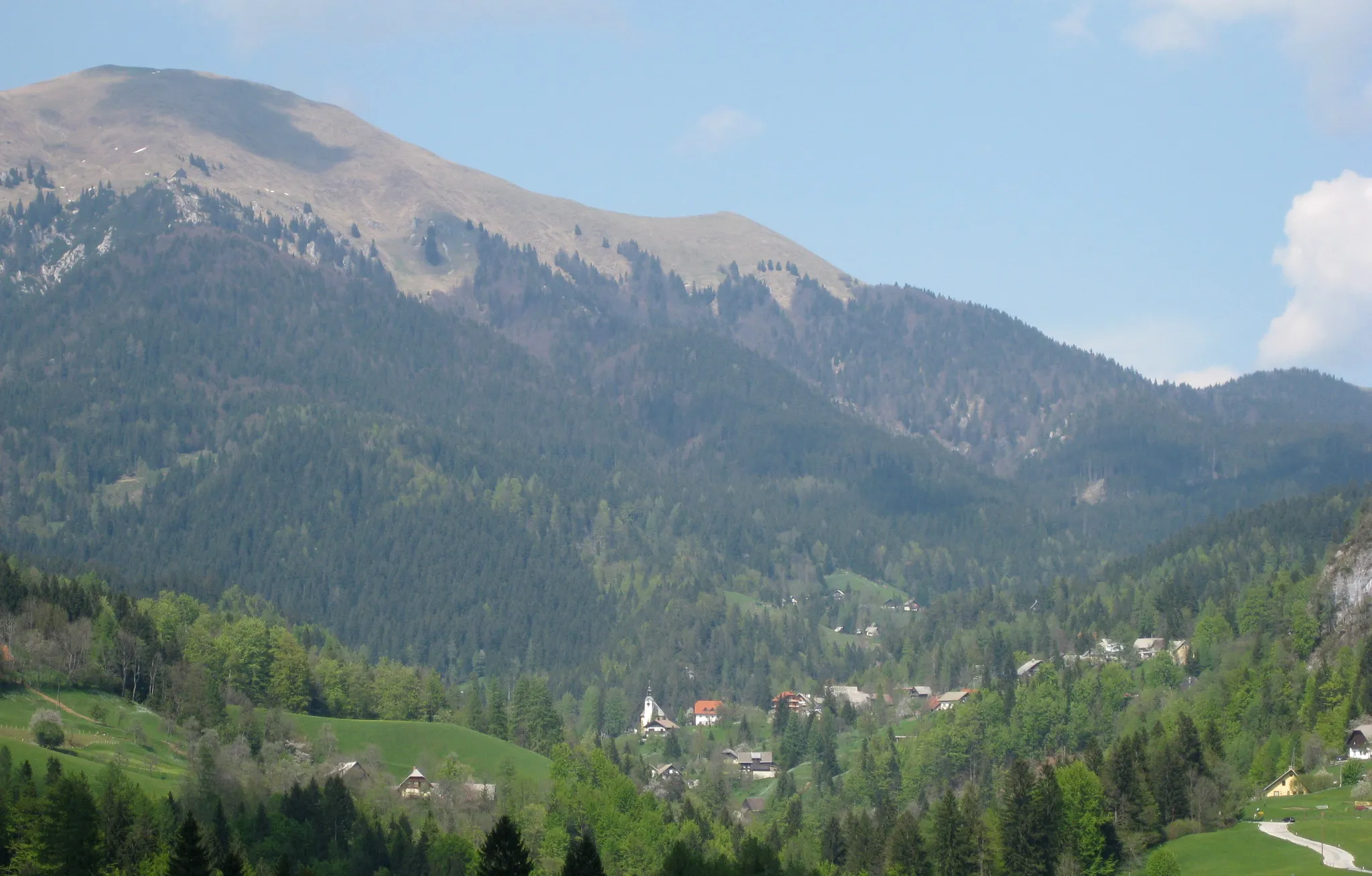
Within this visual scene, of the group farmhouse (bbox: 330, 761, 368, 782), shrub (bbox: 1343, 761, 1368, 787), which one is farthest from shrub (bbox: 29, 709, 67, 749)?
shrub (bbox: 1343, 761, 1368, 787)

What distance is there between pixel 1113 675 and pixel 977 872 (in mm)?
75992

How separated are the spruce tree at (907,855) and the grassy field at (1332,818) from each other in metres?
25.5

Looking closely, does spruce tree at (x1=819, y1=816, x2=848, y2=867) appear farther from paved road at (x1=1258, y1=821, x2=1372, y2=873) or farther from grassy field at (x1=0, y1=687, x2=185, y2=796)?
grassy field at (x1=0, y1=687, x2=185, y2=796)

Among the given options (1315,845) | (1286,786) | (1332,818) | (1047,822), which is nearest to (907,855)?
(1047,822)

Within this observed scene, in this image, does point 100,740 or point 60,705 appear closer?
point 100,740

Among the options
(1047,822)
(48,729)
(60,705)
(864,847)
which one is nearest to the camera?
(1047,822)

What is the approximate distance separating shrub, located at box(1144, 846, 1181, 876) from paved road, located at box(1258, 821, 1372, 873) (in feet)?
24.2

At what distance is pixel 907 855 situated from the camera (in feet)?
401

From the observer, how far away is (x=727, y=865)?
383 feet

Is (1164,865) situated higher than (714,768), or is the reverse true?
(1164,865)

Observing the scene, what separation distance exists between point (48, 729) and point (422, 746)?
44.1m

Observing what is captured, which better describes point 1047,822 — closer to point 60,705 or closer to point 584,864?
point 584,864

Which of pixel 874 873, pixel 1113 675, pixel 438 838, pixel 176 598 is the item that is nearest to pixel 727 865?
pixel 874 873

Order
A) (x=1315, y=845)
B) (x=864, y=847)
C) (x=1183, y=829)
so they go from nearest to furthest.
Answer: (x=1315, y=845) < (x=1183, y=829) < (x=864, y=847)
